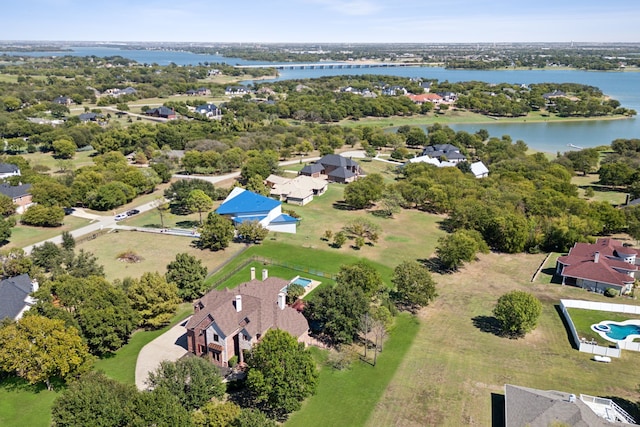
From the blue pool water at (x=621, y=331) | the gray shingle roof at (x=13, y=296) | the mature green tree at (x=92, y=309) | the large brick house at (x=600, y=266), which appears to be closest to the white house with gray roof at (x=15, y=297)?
the gray shingle roof at (x=13, y=296)

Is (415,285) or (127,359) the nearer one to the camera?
(127,359)

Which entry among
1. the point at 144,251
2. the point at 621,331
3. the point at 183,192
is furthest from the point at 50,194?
the point at 621,331

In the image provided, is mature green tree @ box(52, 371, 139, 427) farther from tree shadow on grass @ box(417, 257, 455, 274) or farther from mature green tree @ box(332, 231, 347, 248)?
tree shadow on grass @ box(417, 257, 455, 274)

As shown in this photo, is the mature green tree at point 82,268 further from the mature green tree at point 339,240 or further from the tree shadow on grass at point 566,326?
the tree shadow on grass at point 566,326

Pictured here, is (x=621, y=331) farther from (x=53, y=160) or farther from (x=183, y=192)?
(x=53, y=160)

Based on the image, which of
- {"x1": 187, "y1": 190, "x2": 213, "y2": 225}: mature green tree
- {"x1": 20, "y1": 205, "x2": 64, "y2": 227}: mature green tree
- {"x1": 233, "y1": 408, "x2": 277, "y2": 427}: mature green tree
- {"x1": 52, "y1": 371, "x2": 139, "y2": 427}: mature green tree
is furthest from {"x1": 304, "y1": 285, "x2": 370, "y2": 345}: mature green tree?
{"x1": 20, "y1": 205, "x2": 64, "y2": 227}: mature green tree

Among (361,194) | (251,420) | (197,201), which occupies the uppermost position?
(251,420)

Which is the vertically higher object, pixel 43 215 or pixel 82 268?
pixel 82 268
